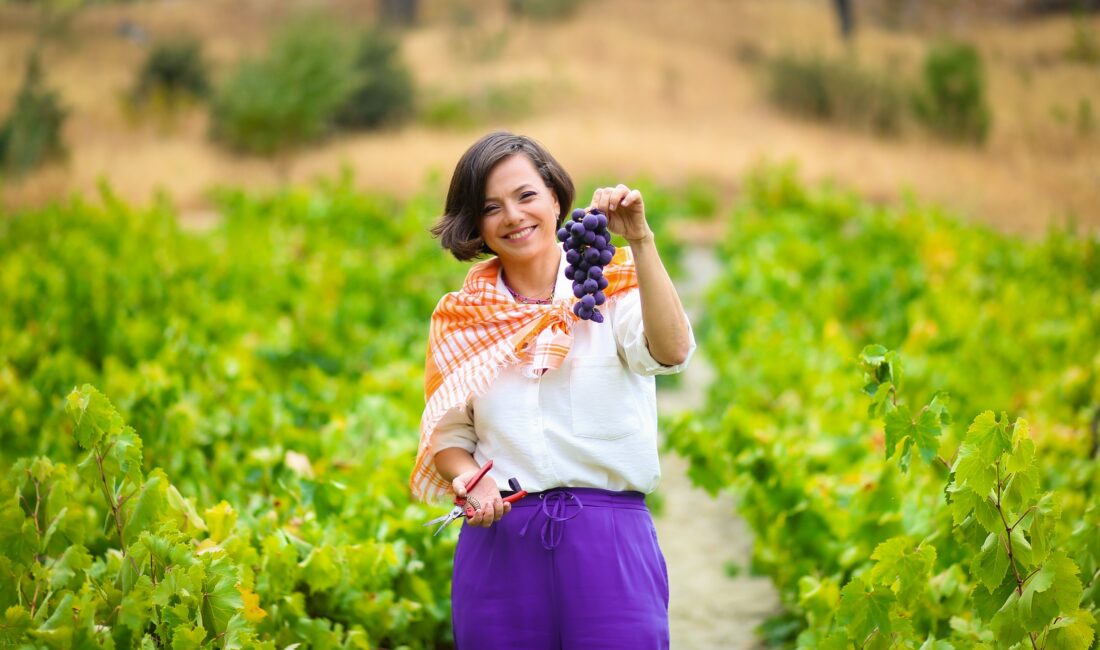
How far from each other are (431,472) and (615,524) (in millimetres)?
456

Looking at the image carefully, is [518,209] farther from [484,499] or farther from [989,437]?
[989,437]

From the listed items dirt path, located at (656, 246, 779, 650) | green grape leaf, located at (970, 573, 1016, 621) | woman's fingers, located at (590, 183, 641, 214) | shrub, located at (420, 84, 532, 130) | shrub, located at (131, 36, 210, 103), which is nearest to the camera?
woman's fingers, located at (590, 183, 641, 214)

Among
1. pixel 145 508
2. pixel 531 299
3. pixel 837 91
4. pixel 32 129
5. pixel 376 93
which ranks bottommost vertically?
pixel 145 508

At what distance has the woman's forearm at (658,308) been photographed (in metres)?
2.25

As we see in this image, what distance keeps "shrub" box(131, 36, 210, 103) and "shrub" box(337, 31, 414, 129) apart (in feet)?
13.1

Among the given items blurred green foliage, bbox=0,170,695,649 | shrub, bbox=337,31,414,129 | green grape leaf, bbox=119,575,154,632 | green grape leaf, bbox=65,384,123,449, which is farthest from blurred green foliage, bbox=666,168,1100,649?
shrub, bbox=337,31,414,129

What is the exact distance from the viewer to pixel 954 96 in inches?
859

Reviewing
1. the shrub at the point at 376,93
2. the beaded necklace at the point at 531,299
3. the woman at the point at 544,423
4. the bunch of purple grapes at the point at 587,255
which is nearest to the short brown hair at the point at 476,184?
the woman at the point at 544,423

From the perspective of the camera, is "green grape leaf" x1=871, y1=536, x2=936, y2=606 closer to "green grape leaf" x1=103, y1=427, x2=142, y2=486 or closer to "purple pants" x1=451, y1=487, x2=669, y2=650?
"purple pants" x1=451, y1=487, x2=669, y2=650

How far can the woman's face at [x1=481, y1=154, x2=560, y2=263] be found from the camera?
2.47 m

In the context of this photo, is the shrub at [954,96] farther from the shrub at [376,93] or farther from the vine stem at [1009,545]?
the vine stem at [1009,545]

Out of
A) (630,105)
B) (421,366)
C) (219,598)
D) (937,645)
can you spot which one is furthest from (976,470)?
(630,105)

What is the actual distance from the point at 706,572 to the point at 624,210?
10.4 ft

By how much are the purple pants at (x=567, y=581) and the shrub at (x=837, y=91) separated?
21612mm
